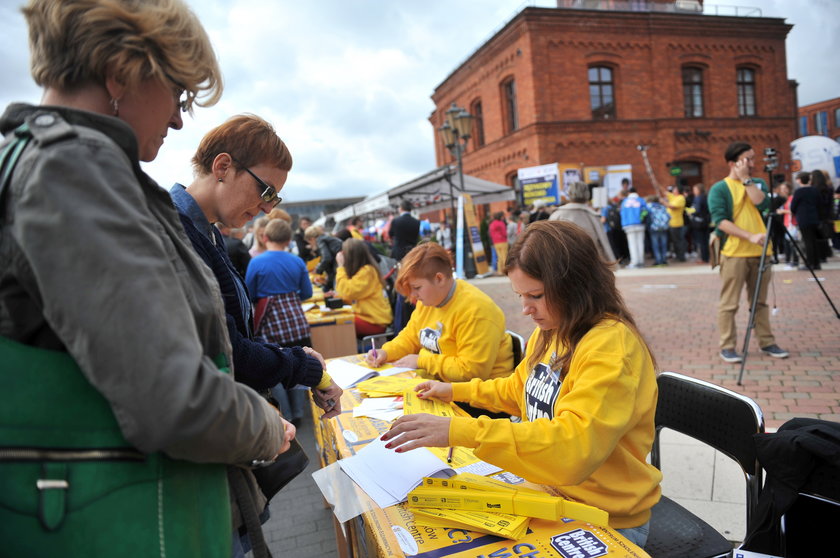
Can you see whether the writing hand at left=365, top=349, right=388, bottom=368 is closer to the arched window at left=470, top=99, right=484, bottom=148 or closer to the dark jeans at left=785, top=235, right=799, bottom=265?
the dark jeans at left=785, top=235, right=799, bottom=265

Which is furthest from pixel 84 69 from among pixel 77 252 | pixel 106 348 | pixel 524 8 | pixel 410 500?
pixel 524 8

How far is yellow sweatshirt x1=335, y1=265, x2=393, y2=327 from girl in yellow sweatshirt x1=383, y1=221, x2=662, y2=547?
12.9 ft

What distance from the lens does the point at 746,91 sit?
22.7 meters

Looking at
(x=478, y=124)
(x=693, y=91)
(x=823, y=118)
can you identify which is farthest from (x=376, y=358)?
(x=823, y=118)

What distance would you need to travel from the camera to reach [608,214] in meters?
14.5

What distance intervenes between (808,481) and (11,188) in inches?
80.5

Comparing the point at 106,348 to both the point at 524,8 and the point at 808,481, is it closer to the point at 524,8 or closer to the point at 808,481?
the point at 808,481

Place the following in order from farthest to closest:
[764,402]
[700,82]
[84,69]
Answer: [700,82] → [764,402] → [84,69]

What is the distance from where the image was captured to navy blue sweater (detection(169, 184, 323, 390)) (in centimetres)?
169

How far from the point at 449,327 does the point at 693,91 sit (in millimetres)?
23389

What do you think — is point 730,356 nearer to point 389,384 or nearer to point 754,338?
point 754,338

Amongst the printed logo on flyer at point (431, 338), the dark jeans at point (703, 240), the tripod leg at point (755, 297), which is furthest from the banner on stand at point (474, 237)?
the printed logo on flyer at point (431, 338)

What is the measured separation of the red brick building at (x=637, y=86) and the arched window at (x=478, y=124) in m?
2.04

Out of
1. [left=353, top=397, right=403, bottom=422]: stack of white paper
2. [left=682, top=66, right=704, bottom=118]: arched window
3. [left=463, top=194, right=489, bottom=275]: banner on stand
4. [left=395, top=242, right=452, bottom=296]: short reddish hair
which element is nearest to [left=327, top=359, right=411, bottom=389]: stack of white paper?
[left=353, top=397, right=403, bottom=422]: stack of white paper
